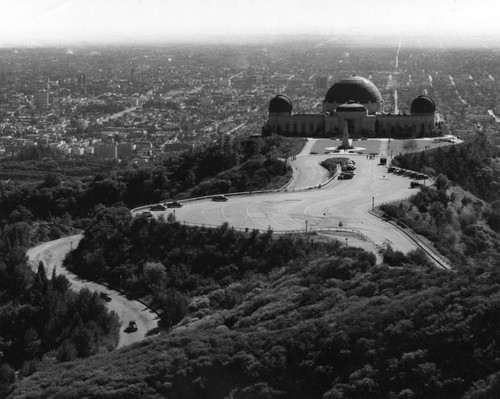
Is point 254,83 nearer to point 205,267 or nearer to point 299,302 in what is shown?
point 205,267

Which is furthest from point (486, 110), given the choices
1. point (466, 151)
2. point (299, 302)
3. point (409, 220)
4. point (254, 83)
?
point (299, 302)

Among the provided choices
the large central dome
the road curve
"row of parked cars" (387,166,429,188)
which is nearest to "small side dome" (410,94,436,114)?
the large central dome

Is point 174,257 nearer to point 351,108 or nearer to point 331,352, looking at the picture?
point 331,352

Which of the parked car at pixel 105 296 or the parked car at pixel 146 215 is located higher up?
the parked car at pixel 146 215

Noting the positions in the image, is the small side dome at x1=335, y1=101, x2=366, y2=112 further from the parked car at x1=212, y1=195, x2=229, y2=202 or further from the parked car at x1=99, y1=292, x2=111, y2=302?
the parked car at x1=99, y1=292, x2=111, y2=302

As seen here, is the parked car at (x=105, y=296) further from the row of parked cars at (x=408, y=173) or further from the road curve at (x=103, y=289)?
the row of parked cars at (x=408, y=173)

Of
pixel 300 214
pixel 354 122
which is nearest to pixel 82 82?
pixel 354 122

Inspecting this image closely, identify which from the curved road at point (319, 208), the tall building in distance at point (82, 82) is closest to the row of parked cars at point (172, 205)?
the curved road at point (319, 208)
